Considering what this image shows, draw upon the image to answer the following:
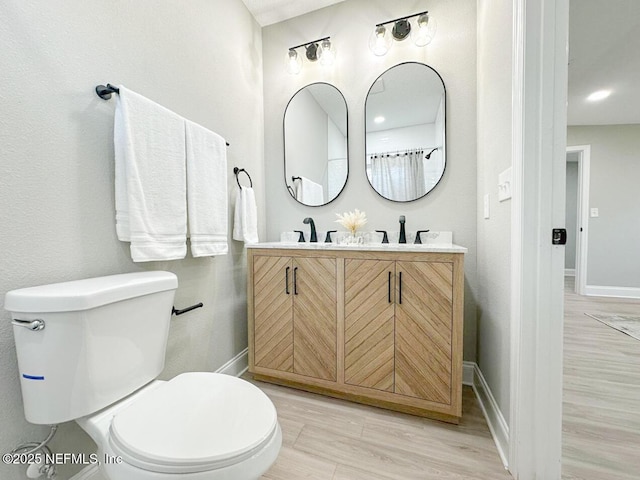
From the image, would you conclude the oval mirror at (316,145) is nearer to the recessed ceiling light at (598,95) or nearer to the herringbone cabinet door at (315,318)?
the herringbone cabinet door at (315,318)

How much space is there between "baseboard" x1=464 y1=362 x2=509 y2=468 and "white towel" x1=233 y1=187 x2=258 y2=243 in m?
1.59

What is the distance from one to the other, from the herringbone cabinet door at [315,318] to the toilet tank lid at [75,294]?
0.77 m

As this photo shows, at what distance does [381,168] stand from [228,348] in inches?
62.7

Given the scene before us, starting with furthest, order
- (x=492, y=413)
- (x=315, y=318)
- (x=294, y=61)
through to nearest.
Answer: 1. (x=294, y=61)
2. (x=315, y=318)
3. (x=492, y=413)

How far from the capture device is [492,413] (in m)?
1.26

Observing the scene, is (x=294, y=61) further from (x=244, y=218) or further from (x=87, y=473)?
(x=87, y=473)

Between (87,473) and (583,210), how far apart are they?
543cm

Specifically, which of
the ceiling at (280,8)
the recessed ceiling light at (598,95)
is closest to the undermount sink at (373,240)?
the ceiling at (280,8)

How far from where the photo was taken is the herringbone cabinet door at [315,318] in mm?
1440

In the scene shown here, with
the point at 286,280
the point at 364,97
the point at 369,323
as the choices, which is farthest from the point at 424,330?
the point at 364,97

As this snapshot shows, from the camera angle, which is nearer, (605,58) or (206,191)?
(206,191)

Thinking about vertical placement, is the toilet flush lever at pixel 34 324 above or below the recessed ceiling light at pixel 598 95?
below

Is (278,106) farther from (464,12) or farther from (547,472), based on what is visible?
(547,472)

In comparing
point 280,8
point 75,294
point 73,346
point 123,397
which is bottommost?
point 123,397
